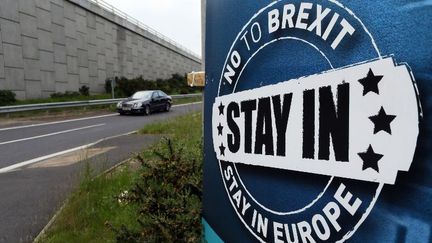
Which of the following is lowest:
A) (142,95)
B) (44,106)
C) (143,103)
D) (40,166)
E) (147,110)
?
(40,166)

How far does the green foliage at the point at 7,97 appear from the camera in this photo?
20.8 m

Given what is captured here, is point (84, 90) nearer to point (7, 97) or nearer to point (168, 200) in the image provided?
point (7, 97)

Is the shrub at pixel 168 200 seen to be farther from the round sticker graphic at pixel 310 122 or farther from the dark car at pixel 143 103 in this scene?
the dark car at pixel 143 103

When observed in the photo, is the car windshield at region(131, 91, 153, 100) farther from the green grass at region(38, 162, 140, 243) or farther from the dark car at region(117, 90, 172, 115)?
the green grass at region(38, 162, 140, 243)

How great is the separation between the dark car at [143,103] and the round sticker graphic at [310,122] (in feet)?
67.2

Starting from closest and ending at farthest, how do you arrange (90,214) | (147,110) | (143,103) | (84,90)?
1. (90,214)
2. (143,103)
3. (147,110)
4. (84,90)

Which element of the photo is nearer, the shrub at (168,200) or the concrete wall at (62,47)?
the shrub at (168,200)

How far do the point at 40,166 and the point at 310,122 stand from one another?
766cm

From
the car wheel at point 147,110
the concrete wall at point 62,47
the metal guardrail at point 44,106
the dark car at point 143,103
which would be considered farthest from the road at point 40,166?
the concrete wall at point 62,47

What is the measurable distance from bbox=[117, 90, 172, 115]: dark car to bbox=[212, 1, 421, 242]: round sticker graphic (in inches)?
806

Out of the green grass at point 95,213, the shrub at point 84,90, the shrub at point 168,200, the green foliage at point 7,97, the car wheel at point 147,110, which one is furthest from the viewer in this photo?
the shrub at point 84,90

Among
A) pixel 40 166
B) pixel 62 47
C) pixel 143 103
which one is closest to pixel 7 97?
pixel 143 103

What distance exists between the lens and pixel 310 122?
1.58 metres

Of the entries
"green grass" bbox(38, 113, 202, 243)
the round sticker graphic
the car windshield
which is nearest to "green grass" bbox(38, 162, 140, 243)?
"green grass" bbox(38, 113, 202, 243)
